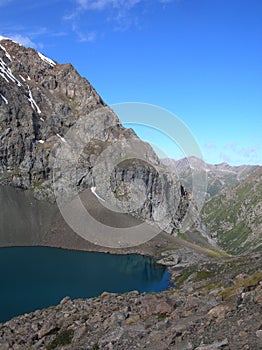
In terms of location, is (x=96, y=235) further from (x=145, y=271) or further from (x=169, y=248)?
(x=145, y=271)

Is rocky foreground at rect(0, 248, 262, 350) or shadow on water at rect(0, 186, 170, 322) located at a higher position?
rocky foreground at rect(0, 248, 262, 350)

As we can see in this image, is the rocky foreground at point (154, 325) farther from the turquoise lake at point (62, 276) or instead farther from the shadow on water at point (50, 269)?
the shadow on water at point (50, 269)

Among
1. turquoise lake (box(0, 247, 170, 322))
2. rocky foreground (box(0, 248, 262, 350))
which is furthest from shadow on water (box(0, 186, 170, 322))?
rocky foreground (box(0, 248, 262, 350))

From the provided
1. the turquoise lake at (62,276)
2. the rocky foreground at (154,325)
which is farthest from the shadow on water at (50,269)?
the rocky foreground at (154,325)

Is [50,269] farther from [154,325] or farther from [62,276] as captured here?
[154,325]

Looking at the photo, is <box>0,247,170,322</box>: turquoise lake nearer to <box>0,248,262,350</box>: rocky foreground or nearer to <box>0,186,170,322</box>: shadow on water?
<box>0,186,170,322</box>: shadow on water

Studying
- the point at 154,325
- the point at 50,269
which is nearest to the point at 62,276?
the point at 50,269
